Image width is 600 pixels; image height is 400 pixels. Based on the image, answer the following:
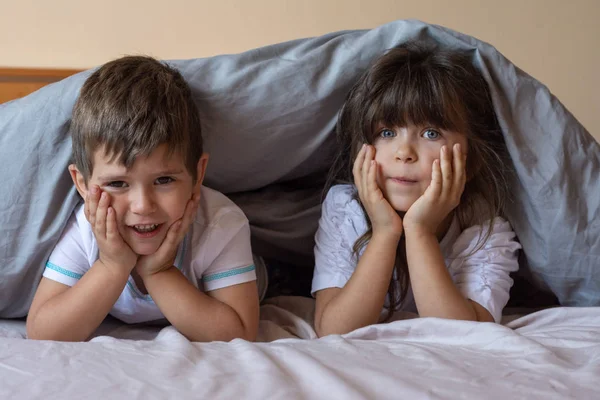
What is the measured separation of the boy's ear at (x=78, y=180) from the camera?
880 mm

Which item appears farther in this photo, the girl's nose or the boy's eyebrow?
the girl's nose

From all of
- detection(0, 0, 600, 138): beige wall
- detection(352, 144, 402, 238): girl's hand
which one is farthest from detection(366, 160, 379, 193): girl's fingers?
detection(0, 0, 600, 138): beige wall

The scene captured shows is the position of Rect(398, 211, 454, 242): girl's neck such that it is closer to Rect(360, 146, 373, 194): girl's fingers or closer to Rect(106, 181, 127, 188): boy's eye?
Rect(360, 146, 373, 194): girl's fingers

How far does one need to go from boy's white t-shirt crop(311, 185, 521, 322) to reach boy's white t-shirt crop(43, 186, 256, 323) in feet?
0.43

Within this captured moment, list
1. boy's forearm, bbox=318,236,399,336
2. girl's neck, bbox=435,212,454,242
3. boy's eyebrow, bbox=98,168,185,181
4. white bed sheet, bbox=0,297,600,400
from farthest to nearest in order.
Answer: girl's neck, bbox=435,212,454,242 → boy's forearm, bbox=318,236,399,336 → boy's eyebrow, bbox=98,168,185,181 → white bed sheet, bbox=0,297,600,400

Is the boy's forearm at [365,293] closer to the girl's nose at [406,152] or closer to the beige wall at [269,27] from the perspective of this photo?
the girl's nose at [406,152]

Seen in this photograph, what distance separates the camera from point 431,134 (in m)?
0.95

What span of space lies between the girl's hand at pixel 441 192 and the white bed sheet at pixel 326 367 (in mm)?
159

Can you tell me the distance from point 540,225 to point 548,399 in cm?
40

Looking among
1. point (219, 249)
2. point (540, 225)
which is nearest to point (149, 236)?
point (219, 249)

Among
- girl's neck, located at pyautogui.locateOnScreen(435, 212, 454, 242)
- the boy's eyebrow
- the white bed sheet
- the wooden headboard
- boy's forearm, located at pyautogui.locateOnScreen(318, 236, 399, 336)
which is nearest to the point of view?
the white bed sheet

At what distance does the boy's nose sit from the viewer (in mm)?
825

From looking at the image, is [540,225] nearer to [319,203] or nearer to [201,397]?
[319,203]

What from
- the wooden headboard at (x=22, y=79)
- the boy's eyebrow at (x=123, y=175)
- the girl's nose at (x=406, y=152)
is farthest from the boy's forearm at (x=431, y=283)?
the wooden headboard at (x=22, y=79)
